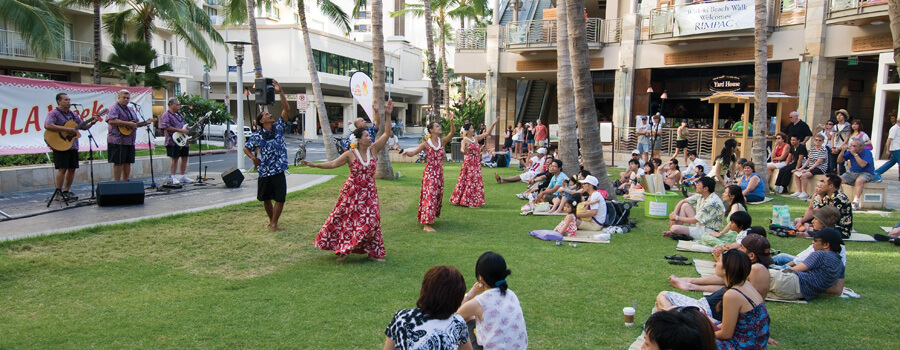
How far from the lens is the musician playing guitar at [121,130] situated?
428 inches

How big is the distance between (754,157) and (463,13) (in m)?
26.7

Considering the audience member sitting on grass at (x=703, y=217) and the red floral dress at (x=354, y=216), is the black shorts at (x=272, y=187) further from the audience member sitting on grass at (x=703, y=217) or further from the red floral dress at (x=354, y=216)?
the audience member sitting on grass at (x=703, y=217)

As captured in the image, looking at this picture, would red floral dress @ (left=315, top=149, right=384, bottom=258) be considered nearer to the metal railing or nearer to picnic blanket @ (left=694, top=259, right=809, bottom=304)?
picnic blanket @ (left=694, top=259, right=809, bottom=304)

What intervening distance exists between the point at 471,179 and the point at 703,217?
4.55 meters

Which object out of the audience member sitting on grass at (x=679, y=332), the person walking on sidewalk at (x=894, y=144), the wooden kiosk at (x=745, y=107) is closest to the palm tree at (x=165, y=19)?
the wooden kiosk at (x=745, y=107)

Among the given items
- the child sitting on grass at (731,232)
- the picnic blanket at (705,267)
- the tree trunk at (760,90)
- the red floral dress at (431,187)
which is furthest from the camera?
the tree trunk at (760,90)

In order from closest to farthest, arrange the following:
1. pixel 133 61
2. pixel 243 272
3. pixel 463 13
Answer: pixel 243 272 → pixel 133 61 → pixel 463 13

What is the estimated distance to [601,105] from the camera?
30750mm

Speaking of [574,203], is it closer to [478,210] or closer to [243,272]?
[478,210]

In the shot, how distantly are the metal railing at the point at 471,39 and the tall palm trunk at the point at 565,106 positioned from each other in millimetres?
15914

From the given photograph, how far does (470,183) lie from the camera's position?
471 inches

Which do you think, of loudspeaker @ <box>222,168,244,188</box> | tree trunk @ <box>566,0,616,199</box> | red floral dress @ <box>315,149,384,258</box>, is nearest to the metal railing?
tree trunk @ <box>566,0,616,199</box>

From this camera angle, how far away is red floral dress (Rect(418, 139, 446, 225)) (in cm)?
944

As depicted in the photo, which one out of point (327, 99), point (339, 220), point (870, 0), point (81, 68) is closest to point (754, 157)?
point (870, 0)
